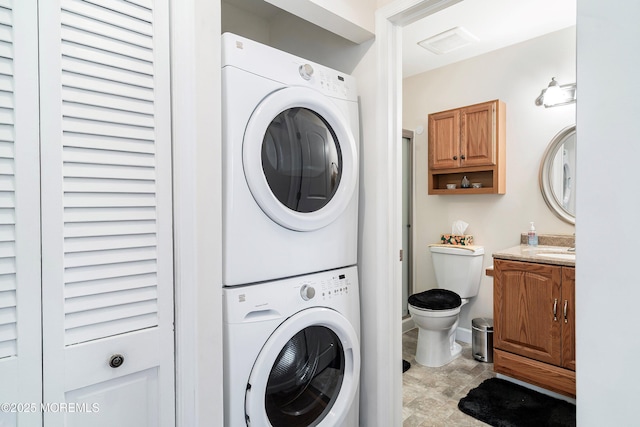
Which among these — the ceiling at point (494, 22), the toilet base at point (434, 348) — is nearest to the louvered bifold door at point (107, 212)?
the ceiling at point (494, 22)

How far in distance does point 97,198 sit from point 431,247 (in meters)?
2.69

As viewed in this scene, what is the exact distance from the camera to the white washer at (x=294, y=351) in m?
1.14

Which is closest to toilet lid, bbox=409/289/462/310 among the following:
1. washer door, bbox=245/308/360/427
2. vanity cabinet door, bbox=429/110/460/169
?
vanity cabinet door, bbox=429/110/460/169

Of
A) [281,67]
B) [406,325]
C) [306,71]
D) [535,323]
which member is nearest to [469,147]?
[535,323]

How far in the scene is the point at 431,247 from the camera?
10.1ft

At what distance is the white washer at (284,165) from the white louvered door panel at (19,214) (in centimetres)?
49

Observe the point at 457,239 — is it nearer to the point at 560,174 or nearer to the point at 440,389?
the point at 560,174

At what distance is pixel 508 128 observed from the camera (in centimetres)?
279

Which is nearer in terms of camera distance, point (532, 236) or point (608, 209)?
point (608, 209)

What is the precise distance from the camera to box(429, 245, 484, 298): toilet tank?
9.45 ft

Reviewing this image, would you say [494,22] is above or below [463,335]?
above

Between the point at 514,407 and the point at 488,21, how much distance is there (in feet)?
8.12

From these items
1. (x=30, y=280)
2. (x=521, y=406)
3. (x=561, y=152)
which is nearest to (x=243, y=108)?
(x=30, y=280)

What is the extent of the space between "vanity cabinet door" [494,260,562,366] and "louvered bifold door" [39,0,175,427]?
2.08 meters
